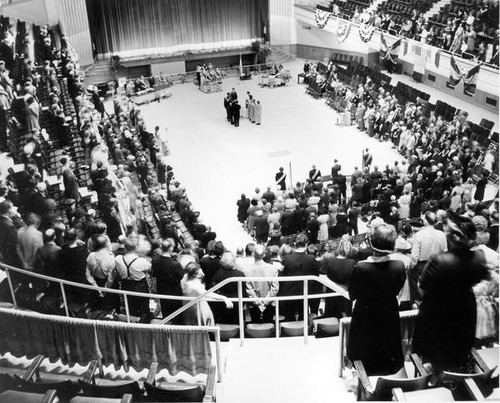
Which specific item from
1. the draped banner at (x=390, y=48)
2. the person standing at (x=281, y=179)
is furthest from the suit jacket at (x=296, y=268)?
the draped banner at (x=390, y=48)

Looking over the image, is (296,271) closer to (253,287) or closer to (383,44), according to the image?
(253,287)

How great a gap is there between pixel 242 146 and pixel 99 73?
1243 centimetres

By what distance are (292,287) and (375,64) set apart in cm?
2074

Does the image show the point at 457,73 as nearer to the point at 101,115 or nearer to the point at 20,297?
the point at 101,115

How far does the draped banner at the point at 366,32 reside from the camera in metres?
21.7

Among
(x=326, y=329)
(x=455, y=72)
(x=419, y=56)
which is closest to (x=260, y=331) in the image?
(x=326, y=329)

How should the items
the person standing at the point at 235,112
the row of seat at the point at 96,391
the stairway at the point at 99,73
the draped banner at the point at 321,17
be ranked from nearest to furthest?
1. the row of seat at the point at 96,391
2. the person standing at the point at 235,112
3. the draped banner at the point at 321,17
4. the stairway at the point at 99,73

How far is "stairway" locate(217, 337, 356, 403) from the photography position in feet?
15.4

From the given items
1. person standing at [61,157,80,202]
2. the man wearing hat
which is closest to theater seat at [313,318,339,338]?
the man wearing hat

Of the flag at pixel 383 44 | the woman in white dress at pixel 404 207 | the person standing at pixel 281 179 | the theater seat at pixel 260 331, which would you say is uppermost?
the flag at pixel 383 44

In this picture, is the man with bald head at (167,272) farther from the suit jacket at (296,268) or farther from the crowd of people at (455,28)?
the crowd of people at (455,28)

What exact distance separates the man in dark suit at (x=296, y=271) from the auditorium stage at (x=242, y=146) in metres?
5.69

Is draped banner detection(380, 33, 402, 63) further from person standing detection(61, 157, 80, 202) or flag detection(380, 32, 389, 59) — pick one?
person standing detection(61, 157, 80, 202)

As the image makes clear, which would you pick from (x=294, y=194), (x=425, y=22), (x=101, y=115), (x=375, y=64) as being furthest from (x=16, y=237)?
(x=375, y=64)
